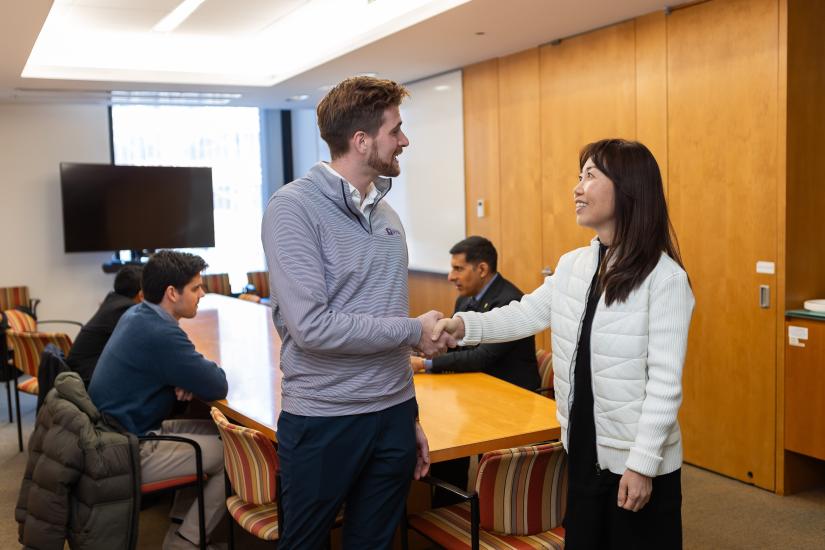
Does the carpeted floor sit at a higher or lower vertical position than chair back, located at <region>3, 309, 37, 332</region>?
lower

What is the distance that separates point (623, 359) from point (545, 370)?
6.21 ft

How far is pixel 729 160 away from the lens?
4473 mm

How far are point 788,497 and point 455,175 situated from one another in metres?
4.04

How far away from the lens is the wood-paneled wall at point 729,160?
13.8ft

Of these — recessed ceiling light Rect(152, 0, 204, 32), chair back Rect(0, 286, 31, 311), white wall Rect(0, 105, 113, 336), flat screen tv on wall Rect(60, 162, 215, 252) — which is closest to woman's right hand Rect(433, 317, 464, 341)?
recessed ceiling light Rect(152, 0, 204, 32)

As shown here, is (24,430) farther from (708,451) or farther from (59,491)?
(708,451)

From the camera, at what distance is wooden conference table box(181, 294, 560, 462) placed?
267 cm

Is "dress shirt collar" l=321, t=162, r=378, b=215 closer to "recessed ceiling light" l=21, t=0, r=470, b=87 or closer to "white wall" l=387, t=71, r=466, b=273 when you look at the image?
"recessed ceiling light" l=21, t=0, r=470, b=87

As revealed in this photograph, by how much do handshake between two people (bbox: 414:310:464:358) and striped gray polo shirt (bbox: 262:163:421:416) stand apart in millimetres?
48

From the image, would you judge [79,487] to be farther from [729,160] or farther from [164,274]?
[729,160]

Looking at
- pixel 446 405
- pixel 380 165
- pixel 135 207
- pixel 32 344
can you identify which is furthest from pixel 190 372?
pixel 135 207

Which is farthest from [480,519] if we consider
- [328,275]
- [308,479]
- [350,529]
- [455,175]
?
[455,175]

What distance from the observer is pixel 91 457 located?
2.88m

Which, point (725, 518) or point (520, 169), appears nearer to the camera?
point (725, 518)
